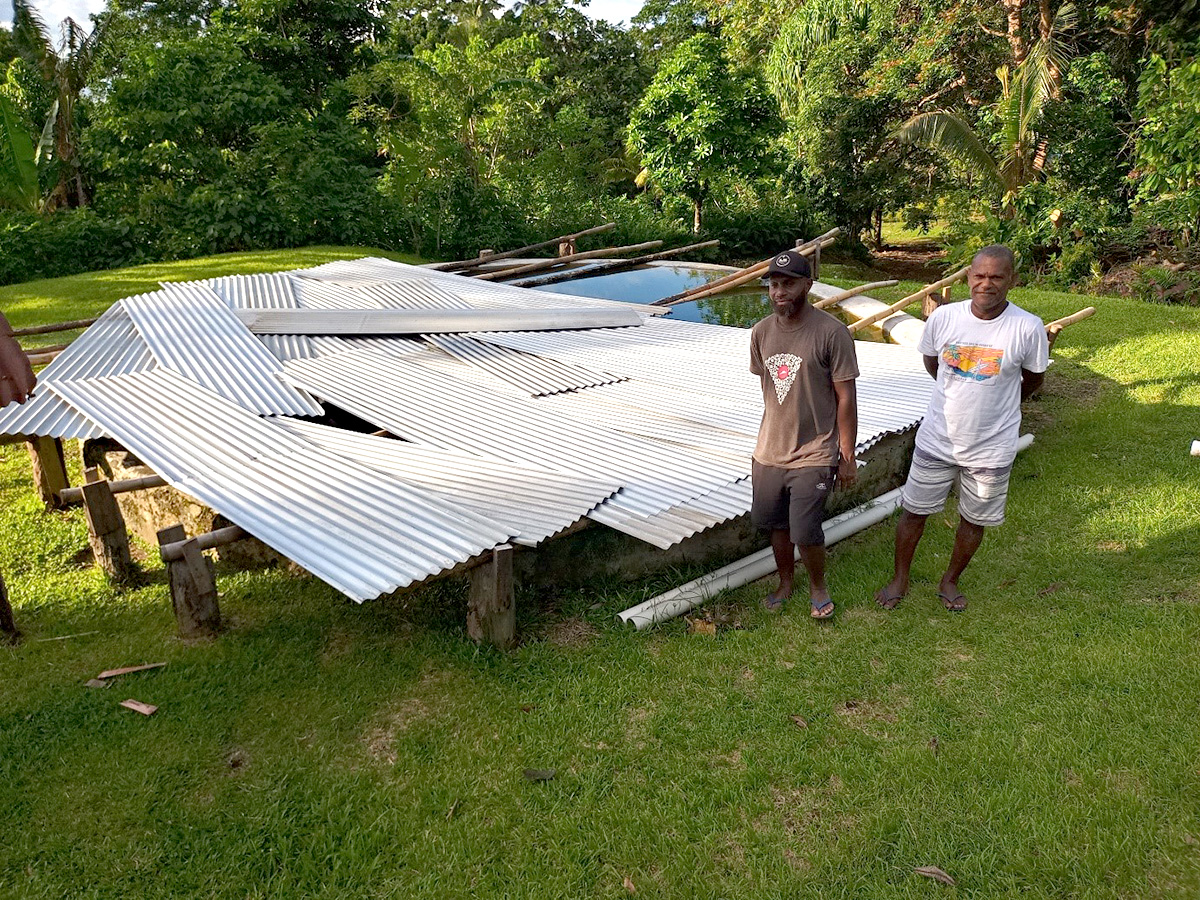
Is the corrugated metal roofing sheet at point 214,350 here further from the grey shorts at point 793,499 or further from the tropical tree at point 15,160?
the tropical tree at point 15,160

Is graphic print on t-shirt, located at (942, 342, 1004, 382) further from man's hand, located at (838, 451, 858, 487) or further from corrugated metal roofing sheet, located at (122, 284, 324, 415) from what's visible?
corrugated metal roofing sheet, located at (122, 284, 324, 415)

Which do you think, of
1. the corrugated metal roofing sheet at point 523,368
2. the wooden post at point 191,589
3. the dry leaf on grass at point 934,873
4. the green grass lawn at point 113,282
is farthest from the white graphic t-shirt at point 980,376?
the green grass lawn at point 113,282

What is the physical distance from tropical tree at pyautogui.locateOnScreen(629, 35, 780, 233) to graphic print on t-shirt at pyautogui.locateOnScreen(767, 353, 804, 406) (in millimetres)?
17432

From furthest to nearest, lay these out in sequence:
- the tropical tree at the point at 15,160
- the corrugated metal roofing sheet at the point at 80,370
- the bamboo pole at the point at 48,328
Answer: the tropical tree at the point at 15,160, the bamboo pole at the point at 48,328, the corrugated metal roofing sheet at the point at 80,370

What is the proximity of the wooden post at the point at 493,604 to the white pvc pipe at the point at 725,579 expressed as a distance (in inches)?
25.2

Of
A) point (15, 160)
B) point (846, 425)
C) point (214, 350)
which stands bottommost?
point (846, 425)

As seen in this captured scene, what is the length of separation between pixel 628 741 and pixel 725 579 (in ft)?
4.44

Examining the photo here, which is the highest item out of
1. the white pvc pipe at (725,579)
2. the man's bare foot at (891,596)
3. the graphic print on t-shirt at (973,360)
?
the graphic print on t-shirt at (973,360)

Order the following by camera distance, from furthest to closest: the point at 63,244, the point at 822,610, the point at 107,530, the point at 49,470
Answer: the point at 63,244 < the point at 49,470 < the point at 107,530 < the point at 822,610

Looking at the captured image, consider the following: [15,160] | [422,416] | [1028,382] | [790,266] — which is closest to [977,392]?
[1028,382]

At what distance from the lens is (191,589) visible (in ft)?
14.1

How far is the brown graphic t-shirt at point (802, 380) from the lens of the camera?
12.8 ft

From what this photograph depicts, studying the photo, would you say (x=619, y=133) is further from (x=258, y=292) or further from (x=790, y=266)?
(x=790, y=266)

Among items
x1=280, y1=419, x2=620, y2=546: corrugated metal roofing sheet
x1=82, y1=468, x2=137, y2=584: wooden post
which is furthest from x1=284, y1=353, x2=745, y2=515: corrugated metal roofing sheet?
x1=82, y1=468, x2=137, y2=584: wooden post
